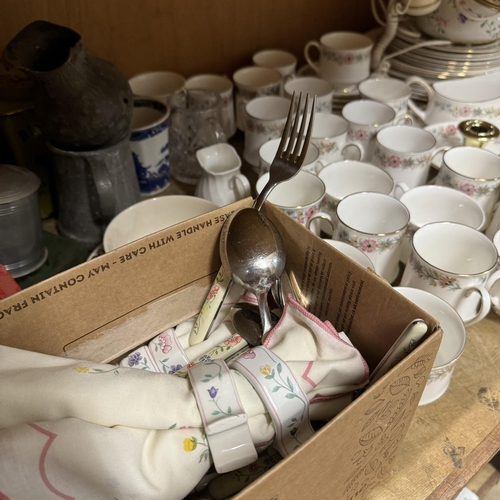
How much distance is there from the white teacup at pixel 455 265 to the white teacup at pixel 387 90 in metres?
0.30

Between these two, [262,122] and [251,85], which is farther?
[251,85]

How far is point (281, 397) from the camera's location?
1.15 ft

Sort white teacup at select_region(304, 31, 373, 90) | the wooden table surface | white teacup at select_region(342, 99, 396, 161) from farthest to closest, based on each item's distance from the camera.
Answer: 1. white teacup at select_region(304, 31, 373, 90)
2. white teacup at select_region(342, 99, 396, 161)
3. the wooden table surface

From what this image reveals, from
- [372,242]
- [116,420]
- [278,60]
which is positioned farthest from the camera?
[278,60]

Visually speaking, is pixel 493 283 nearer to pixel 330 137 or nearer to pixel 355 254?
pixel 355 254

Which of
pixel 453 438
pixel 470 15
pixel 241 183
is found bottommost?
pixel 453 438

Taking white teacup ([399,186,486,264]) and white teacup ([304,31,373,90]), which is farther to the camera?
white teacup ([304,31,373,90])

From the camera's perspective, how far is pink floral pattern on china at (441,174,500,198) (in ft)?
2.03

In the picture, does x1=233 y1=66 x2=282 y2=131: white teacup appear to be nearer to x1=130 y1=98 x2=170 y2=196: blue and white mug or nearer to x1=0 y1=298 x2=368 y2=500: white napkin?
x1=130 y1=98 x2=170 y2=196: blue and white mug

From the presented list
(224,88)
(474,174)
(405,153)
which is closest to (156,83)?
(224,88)

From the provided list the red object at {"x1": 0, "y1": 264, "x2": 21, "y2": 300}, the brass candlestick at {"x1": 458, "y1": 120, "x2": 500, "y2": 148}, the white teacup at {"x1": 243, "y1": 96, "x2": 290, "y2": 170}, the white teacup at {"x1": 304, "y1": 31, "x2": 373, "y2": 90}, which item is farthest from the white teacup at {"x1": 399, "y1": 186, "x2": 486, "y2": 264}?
the red object at {"x1": 0, "y1": 264, "x2": 21, "y2": 300}

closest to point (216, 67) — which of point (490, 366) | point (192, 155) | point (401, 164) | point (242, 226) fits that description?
point (192, 155)

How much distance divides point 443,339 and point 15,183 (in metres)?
0.49

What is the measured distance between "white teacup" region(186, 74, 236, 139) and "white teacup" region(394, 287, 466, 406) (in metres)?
0.46
